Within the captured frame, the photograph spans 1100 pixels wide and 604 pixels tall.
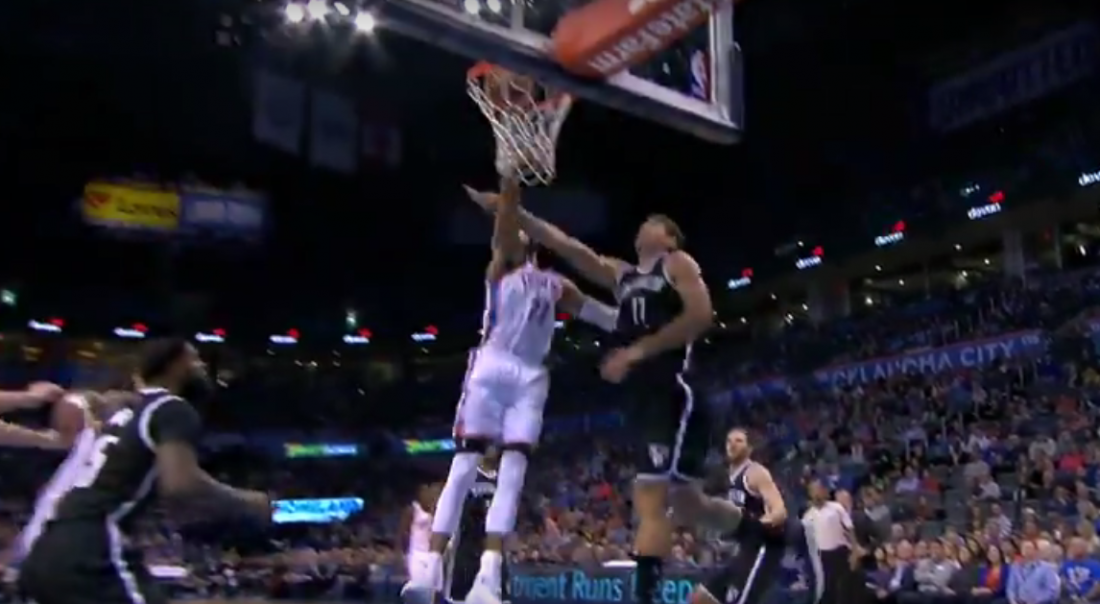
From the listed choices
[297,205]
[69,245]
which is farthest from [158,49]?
[69,245]

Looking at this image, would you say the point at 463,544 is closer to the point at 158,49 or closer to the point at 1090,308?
the point at 1090,308

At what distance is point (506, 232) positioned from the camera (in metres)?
6.07

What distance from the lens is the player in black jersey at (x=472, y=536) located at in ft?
22.8

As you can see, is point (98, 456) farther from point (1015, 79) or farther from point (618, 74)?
point (1015, 79)

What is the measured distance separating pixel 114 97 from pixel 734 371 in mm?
14727

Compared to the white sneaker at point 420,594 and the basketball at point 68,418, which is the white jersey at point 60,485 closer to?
the basketball at point 68,418

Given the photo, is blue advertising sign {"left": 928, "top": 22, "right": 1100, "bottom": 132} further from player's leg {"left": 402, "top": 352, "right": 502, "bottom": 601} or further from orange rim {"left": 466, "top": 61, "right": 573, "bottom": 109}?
player's leg {"left": 402, "top": 352, "right": 502, "bottom": 601}

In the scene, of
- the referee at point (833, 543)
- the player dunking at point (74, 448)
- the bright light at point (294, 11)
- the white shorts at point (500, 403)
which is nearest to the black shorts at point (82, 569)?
the player dunking at point (74, 448)

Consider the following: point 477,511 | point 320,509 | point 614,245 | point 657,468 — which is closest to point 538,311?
point 657,468

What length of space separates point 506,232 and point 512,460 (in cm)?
114

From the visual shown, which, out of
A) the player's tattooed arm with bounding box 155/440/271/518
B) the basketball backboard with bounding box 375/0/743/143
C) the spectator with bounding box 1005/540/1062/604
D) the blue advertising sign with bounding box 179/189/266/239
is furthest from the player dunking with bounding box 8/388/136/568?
the blue advertising sign with bounding box 179/189/266/239

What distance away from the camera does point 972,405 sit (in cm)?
1894

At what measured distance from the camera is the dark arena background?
58.0 feet

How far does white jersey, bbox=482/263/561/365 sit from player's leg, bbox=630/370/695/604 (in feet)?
2.05
